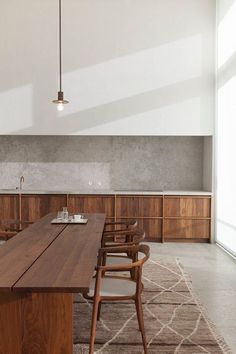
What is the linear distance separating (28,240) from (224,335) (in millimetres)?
1844

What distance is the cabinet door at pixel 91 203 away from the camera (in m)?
7.19

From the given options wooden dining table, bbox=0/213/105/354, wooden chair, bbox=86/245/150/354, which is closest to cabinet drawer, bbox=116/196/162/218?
wooden chair, bbox=86/245/150/354

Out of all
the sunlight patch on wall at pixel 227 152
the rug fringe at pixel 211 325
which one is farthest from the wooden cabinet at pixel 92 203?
the rug fringe at pixel 211 325

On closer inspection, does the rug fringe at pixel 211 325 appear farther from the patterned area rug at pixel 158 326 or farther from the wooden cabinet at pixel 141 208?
the wooden cabinet at pixel 141 208

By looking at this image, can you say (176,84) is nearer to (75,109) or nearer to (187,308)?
(75,109)

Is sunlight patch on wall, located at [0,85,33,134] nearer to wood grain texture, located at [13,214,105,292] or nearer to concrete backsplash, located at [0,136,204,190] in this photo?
concrete backsplash, located at [0,136,204,190]

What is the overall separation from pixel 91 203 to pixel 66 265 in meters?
4.44

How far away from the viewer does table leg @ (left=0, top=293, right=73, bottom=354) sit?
2.45 meters

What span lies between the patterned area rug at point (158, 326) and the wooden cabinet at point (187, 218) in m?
2.52

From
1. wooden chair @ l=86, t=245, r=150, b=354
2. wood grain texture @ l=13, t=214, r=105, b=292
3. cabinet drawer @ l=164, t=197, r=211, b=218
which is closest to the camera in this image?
wood grain texture @ l=13, t=214, r=105, b=292

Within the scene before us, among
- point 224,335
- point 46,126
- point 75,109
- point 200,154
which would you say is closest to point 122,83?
point 75,109

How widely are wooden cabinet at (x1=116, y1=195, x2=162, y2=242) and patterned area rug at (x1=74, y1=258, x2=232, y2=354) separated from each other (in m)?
2.53

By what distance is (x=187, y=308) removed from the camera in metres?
3.97

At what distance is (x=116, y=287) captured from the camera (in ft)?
10.4
